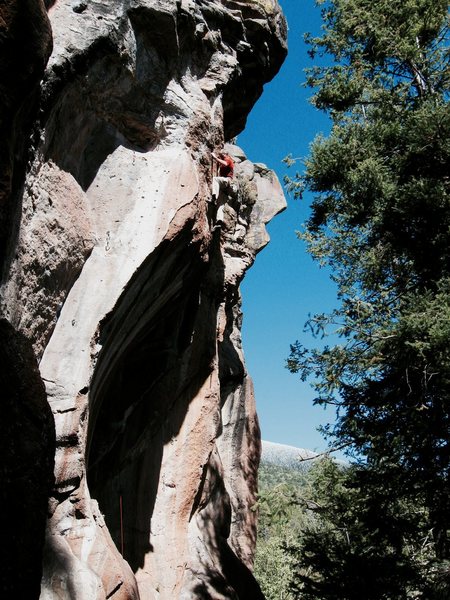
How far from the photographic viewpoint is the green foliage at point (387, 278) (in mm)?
9102

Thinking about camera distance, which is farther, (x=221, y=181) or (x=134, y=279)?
(x=221, y=181)

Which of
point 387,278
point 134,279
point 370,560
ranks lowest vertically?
point 370,560

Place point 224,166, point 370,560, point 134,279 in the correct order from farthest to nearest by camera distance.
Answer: point 370,560, point 224,166, point 134,279

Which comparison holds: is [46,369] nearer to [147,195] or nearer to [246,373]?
[147,195]

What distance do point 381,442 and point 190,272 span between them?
372 centimetres

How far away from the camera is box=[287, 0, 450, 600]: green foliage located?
9.10m

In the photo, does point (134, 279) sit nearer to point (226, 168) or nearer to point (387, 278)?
point (226, 168)

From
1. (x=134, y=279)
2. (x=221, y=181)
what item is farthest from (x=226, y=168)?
(x=134, y=279)

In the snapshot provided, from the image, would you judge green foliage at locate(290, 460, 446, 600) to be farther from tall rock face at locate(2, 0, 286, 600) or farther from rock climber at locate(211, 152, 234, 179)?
rock climber at locate(211, 152, 234, 179)

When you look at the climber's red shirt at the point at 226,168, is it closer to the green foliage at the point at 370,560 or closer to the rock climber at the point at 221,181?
the rock climber at the point at 221,181

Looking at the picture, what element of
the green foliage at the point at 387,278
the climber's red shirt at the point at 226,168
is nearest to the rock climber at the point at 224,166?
the climber's red shirt at the point at 226,168

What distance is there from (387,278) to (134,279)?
5.47 metres

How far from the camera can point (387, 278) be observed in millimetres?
11383

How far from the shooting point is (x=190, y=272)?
29.7 feet
